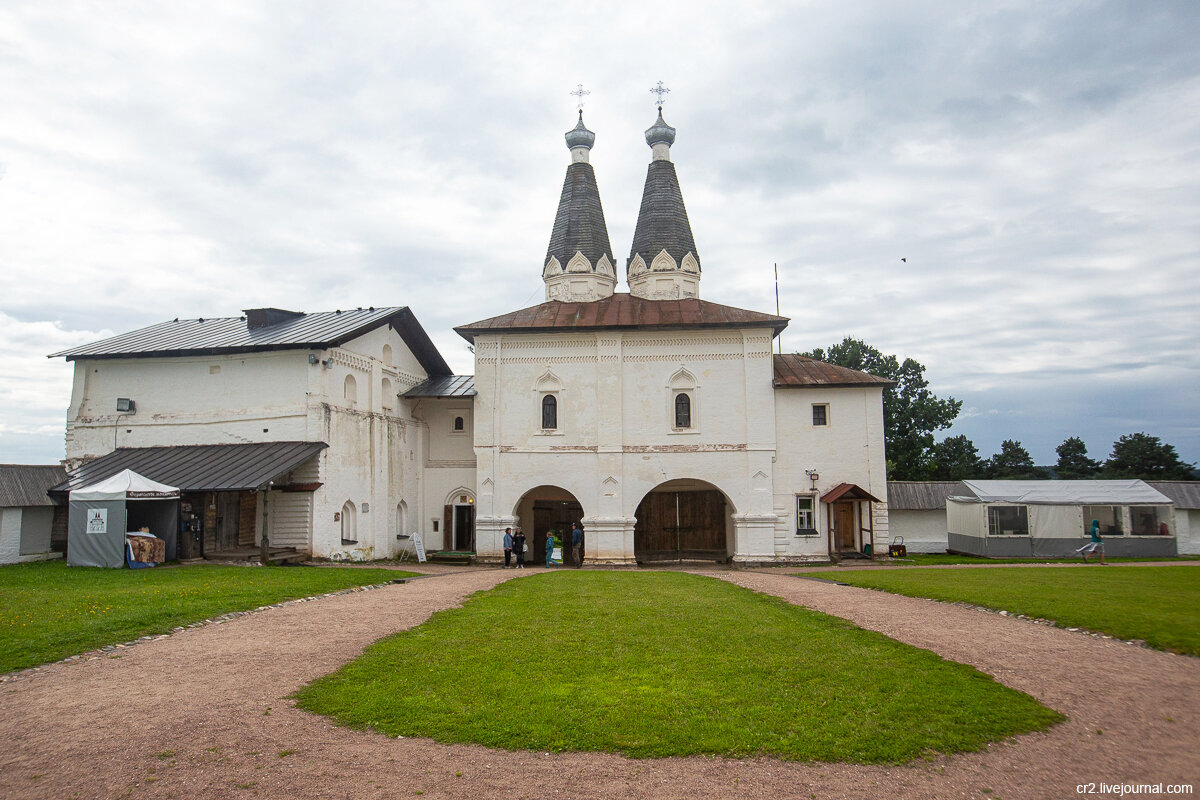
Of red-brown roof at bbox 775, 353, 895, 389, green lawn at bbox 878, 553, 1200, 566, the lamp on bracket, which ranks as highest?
red-brown roof at bbox 775, 353, 895, 389

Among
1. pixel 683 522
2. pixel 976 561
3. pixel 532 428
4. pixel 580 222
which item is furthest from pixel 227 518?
pixel 976 561

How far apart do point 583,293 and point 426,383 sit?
6.58 m

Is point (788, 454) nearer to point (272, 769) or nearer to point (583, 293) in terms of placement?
point (583, 293)

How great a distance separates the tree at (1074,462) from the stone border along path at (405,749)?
147ft

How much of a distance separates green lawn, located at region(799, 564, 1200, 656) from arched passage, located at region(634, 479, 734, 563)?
20.5 feet

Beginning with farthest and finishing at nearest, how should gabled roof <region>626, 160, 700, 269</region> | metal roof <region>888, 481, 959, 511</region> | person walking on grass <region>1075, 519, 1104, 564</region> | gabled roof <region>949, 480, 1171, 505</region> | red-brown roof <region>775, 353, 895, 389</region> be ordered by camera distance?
metal roof <region>888, 481, 959, 511</region> → gabled roof <region>626, 160, 700, 269</region> → gabled roof <region>949, 480, 1171, 505</region> → red-brown roof <region>775, 353, 895, 389</region> → person walking on grass <region>1075, 519, 1104, 564</region>

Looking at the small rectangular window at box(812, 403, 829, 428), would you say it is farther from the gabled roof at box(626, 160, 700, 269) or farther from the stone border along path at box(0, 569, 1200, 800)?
the stone border along path at box(0, 569, 1200, 800)

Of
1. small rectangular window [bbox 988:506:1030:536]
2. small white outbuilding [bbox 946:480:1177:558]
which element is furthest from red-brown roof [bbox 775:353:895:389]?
small white outbuilding [bbox 946:480:1177:558]

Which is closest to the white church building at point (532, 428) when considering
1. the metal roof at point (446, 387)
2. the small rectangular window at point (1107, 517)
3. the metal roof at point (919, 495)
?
the metal roof at point (446, 387)

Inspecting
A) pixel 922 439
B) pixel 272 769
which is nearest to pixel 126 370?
pixel 272 769

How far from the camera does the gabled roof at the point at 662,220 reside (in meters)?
27.3

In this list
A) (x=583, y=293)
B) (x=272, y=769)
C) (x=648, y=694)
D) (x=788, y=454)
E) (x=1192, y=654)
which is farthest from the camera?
(x=583, y=293)

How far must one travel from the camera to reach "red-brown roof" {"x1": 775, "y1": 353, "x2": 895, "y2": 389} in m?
24.3

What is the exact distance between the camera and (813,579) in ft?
59.2
